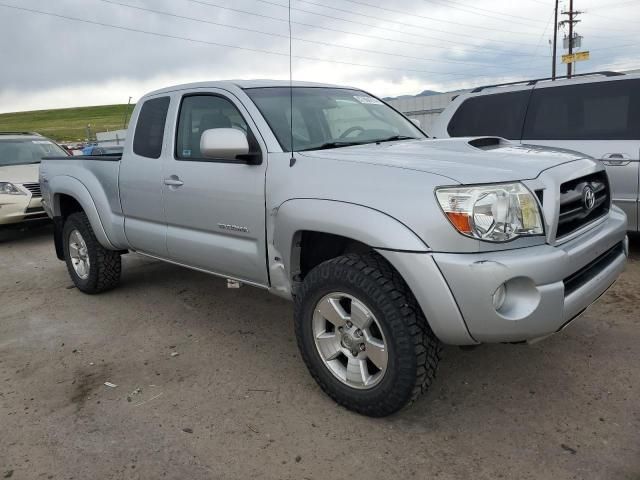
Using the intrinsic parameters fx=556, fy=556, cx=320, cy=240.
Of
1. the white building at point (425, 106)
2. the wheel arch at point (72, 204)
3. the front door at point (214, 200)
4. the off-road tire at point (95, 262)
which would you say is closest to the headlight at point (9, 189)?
the wheel arch at point (72, 204)

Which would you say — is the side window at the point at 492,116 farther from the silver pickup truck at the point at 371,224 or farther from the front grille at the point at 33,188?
the front grille at the point at 33,188

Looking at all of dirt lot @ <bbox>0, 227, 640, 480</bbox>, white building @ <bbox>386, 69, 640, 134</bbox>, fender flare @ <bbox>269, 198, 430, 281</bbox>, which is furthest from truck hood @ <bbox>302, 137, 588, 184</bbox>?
white building @ <bbox>386, 69, 640, 134</bbox>

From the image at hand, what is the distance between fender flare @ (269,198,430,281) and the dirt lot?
0.85 meters

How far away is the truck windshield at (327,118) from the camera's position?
11.3ft

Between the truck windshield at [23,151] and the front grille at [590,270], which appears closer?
the front grille at [590,270]

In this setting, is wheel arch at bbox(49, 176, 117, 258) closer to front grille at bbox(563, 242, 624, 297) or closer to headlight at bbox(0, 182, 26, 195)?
headlight at bbox(0, 182, 26, 195)

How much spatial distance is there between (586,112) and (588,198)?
314 cm

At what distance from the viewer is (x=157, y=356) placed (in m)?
3.80

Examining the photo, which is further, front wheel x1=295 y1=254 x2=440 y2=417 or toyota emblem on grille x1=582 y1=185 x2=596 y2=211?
toyota emblem on grille x1=582 y1=185 x2=596 y2=211

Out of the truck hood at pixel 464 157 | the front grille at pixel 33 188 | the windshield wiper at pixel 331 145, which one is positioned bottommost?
the front grille at pixel 33 188

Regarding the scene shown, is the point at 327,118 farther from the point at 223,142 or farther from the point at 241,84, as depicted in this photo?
the point at 223,142

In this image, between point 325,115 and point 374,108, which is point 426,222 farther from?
point 374,108

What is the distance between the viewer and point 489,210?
8.08ft

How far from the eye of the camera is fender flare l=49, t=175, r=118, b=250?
4.79m
